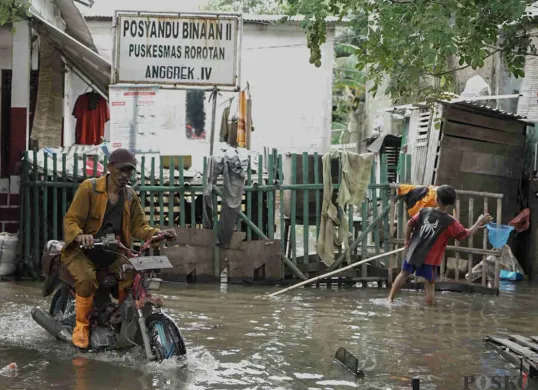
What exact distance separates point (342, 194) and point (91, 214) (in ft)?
19.2

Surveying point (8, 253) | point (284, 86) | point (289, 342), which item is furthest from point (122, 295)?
point (284, 86)

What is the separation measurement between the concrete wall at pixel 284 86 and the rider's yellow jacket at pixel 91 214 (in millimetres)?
13492

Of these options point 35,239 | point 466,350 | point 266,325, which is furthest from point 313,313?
point 35,239

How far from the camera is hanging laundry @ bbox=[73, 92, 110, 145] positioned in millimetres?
18125

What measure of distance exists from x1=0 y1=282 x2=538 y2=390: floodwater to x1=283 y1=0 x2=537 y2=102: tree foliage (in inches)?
90.9

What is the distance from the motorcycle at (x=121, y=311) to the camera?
268 inches

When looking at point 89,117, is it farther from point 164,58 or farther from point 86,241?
point 86,241

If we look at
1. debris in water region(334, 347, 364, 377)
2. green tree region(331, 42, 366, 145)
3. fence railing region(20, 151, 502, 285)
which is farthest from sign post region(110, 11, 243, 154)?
green tree region(331, 42, 366, 145)

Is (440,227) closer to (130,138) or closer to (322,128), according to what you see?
(130,138)

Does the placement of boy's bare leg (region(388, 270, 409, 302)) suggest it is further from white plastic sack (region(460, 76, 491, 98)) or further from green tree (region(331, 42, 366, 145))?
green tree (region(331, 42, 366, 145))

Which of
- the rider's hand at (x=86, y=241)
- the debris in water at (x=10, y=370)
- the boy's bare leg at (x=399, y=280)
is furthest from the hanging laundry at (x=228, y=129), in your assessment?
the debris in water at (x=10, y=370)

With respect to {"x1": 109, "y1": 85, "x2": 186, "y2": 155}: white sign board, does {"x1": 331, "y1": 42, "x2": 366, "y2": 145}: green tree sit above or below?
above

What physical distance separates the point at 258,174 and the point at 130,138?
213 cm

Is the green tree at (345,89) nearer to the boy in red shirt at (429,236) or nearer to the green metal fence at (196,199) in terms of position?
the green metal fence at (196,199)
